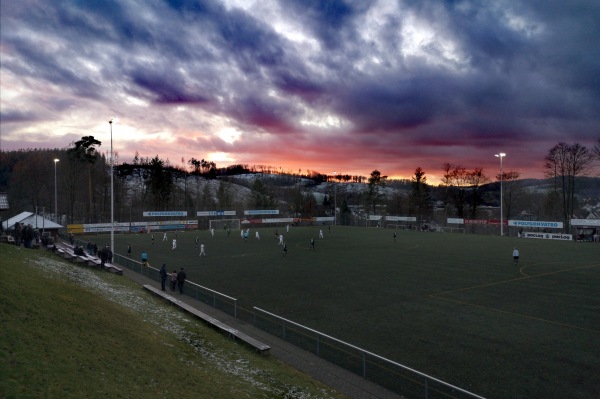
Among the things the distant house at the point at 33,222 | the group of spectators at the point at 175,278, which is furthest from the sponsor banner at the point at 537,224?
the distant house at the point at 33,222

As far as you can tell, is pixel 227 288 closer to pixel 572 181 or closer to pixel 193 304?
pixel 193 304

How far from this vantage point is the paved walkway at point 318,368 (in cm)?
1026

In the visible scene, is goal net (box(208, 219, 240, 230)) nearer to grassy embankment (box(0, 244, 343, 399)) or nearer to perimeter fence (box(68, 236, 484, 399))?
perimeter fence (box(68, 236, 484, 399))

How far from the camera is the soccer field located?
1173 cm

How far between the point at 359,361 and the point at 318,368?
1328 millimetres

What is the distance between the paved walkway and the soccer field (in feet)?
6.28

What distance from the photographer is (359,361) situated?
12219mm

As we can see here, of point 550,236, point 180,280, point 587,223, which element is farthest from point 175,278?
point 587,223

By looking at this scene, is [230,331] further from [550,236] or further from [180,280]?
[550,236]

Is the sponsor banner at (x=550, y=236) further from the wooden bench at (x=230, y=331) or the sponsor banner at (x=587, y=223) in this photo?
the wooden bench at (x=230, y=331)

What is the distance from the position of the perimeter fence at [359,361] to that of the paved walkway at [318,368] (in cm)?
25

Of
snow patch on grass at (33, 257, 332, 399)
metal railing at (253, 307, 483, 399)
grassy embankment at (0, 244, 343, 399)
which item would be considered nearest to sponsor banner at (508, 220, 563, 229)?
metal railing at (253, 307, 483, 399)

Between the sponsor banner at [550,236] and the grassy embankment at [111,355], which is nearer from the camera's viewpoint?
the grassy embankment at [111,355]

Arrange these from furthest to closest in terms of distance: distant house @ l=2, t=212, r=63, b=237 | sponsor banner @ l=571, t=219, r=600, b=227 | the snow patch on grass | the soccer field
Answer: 1. sponsor banner @ l=571, t=219, r=600, b=227
2. distant house @ l=2, t=212, r=63, b=237
3. the soccer field
4. the snow patch on grass
